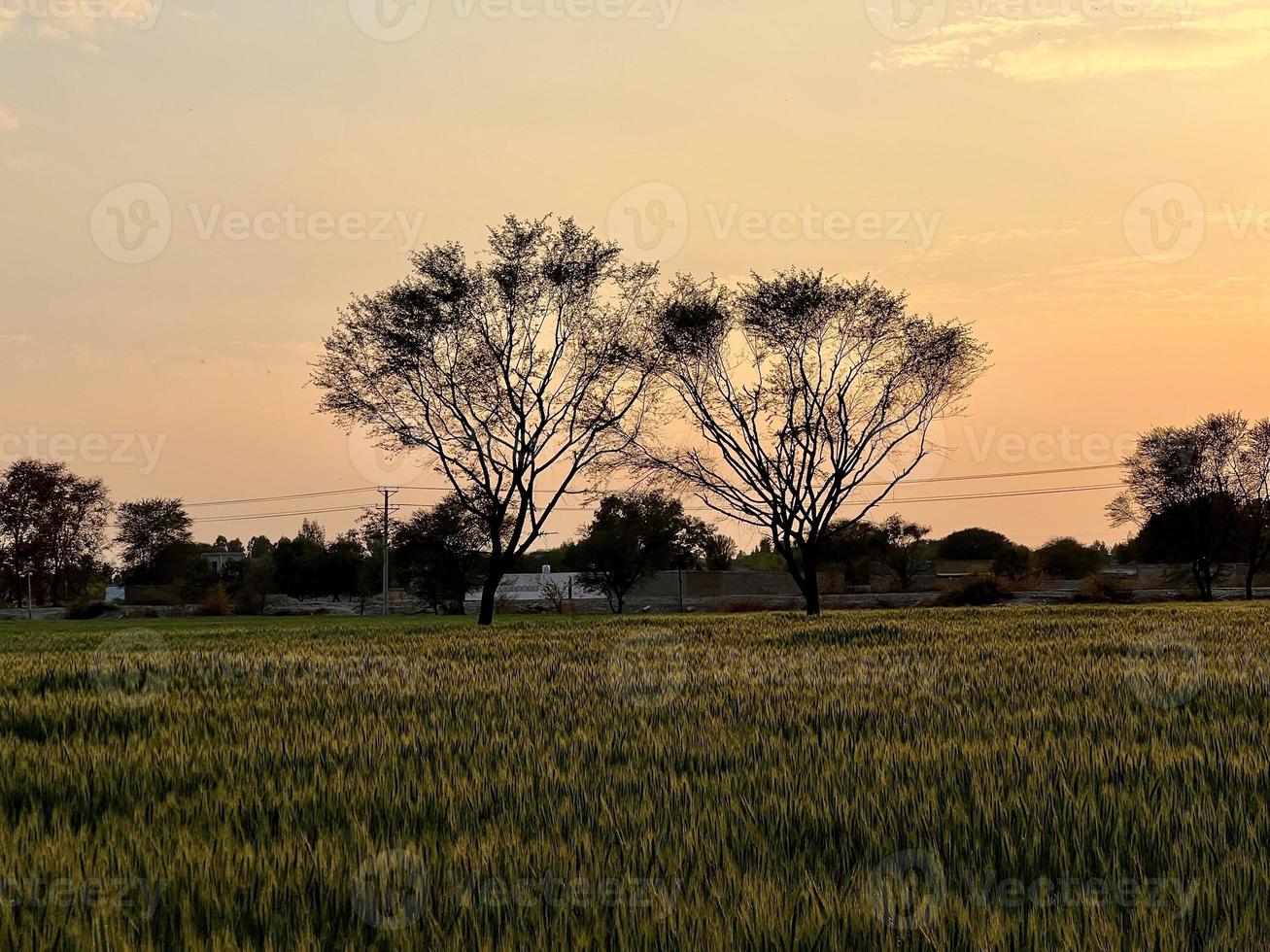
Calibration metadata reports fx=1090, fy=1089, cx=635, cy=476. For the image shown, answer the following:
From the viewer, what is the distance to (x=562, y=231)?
4103 cm

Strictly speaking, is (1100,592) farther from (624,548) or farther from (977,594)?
(624,548)

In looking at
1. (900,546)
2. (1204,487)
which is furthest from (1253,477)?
(900,546)

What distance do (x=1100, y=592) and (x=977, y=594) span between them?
746cm

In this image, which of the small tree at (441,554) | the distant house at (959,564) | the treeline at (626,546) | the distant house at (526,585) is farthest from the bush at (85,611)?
the distant house at (959,564)

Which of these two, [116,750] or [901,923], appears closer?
[901,923]

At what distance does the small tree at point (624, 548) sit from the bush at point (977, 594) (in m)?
24.6

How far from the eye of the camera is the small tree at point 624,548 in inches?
3563

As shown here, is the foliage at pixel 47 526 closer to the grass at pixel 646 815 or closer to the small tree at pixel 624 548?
the small tree at pixel 624 548

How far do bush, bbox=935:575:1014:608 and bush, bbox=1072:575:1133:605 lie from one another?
491 centimetres

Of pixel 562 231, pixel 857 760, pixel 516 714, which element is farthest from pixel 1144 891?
pixel 562 231

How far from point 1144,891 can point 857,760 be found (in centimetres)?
285

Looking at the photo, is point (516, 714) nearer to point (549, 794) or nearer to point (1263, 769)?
point (549, 794)

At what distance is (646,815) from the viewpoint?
5266mm

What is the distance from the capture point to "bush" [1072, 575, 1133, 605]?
6781 centimetres
